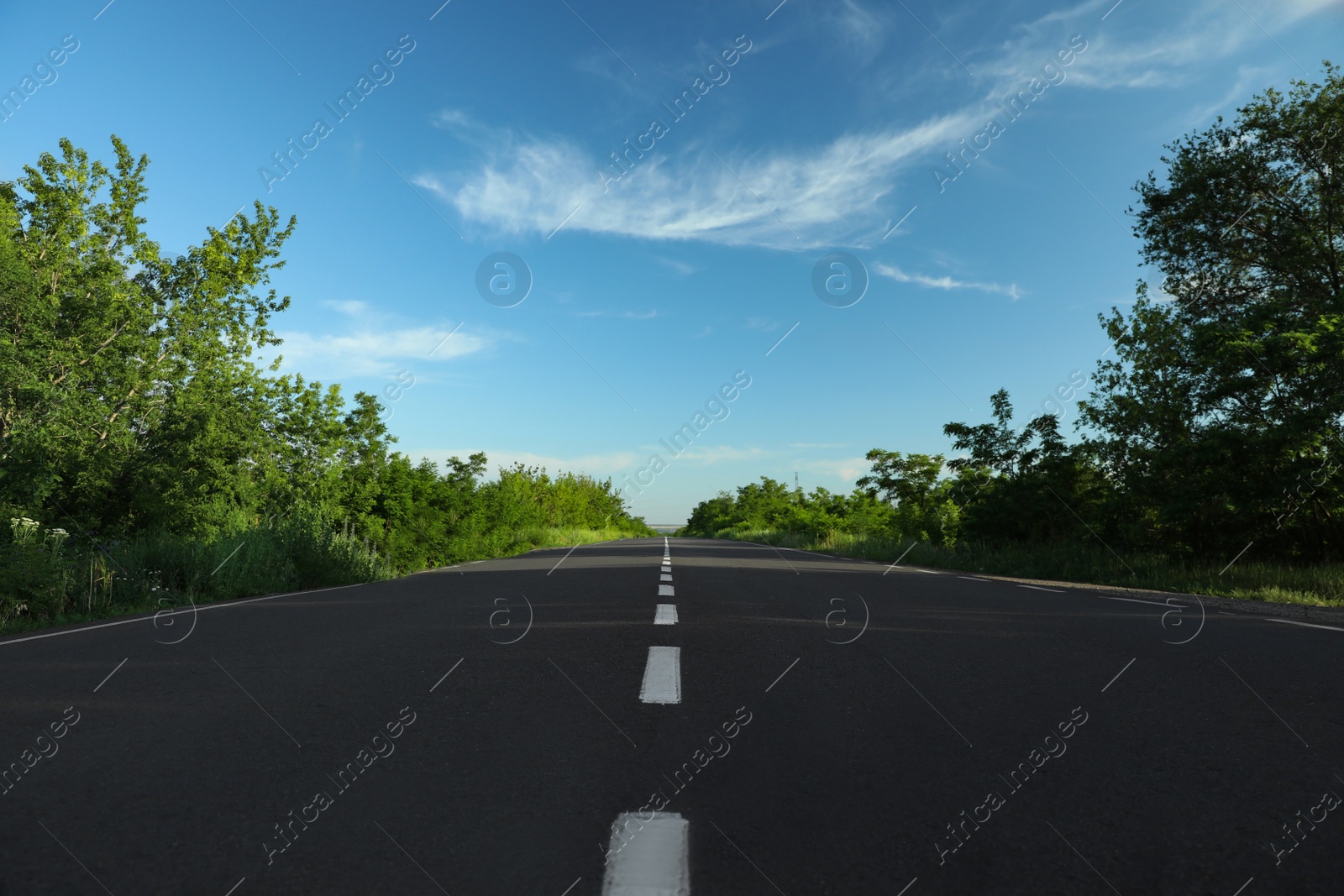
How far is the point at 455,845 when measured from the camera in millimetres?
2543

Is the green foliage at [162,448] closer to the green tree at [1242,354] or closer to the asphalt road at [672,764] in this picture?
the asphalt road at [672,764]

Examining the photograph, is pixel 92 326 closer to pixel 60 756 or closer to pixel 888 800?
pixel 60 756

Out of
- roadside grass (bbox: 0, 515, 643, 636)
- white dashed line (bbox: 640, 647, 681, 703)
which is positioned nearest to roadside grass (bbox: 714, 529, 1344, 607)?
white dashed line (bbox: 640, 647, 681, 703)

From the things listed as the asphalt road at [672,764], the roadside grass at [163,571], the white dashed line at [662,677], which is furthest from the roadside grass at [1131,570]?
the roadside grass at [163,571]

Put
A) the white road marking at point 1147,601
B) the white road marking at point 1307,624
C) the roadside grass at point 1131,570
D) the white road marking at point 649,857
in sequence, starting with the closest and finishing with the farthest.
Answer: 1. the white road marking at point 649,857
2. the white road marking at point 1307,624
3. the white road marking at point 1147,601
4. the roadside grass at point 1131,570

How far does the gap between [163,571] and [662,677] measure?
10.4 meters

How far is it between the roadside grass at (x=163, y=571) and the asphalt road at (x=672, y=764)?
3.37m

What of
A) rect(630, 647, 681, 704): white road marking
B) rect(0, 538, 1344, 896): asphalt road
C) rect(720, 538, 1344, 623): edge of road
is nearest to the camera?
rect(0, 538, 1344, 896): asphalt road

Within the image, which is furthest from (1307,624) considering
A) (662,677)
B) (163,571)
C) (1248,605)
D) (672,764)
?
(163,571)

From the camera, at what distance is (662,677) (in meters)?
5.16

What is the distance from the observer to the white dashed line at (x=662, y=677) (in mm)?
4590

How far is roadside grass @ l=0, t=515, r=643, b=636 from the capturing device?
32.3ft

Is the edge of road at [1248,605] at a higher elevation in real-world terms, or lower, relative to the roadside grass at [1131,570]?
lower

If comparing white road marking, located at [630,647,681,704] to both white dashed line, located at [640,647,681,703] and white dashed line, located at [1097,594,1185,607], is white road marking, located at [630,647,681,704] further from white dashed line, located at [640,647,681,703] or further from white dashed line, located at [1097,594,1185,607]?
white dashed line, located at [1097,594,1185,607]
